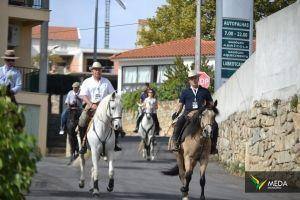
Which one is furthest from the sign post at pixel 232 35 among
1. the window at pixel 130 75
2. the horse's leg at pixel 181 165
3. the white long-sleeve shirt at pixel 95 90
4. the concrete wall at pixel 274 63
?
the window at pixel 130 75

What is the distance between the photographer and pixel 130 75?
241ft

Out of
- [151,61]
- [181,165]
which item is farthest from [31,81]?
[151,61]

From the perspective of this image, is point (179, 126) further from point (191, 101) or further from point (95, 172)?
point (95, 172)

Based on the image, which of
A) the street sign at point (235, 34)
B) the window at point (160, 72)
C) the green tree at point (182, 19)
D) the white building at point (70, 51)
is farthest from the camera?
the white building at point (70, 51)

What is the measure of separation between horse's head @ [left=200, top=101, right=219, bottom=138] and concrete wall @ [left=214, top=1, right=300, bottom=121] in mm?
4054

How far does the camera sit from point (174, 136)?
1603cm

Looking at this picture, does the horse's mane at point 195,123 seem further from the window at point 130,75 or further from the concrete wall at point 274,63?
the window at point 130,75

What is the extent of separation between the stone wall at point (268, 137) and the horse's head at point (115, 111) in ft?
16.0

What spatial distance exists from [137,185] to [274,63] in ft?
15.5

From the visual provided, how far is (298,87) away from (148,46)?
2139 inches

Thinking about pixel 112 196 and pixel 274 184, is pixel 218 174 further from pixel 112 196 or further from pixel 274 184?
pixel 112 196

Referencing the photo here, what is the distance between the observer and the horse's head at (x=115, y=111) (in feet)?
50.4

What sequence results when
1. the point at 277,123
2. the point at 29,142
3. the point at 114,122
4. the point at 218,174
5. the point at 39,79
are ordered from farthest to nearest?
the point at 39,79 → the point at 218,174 → the point at 277,123 → the point at 114,122 → the point at 29,142

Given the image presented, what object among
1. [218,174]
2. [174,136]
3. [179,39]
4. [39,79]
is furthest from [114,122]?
[179,39]
